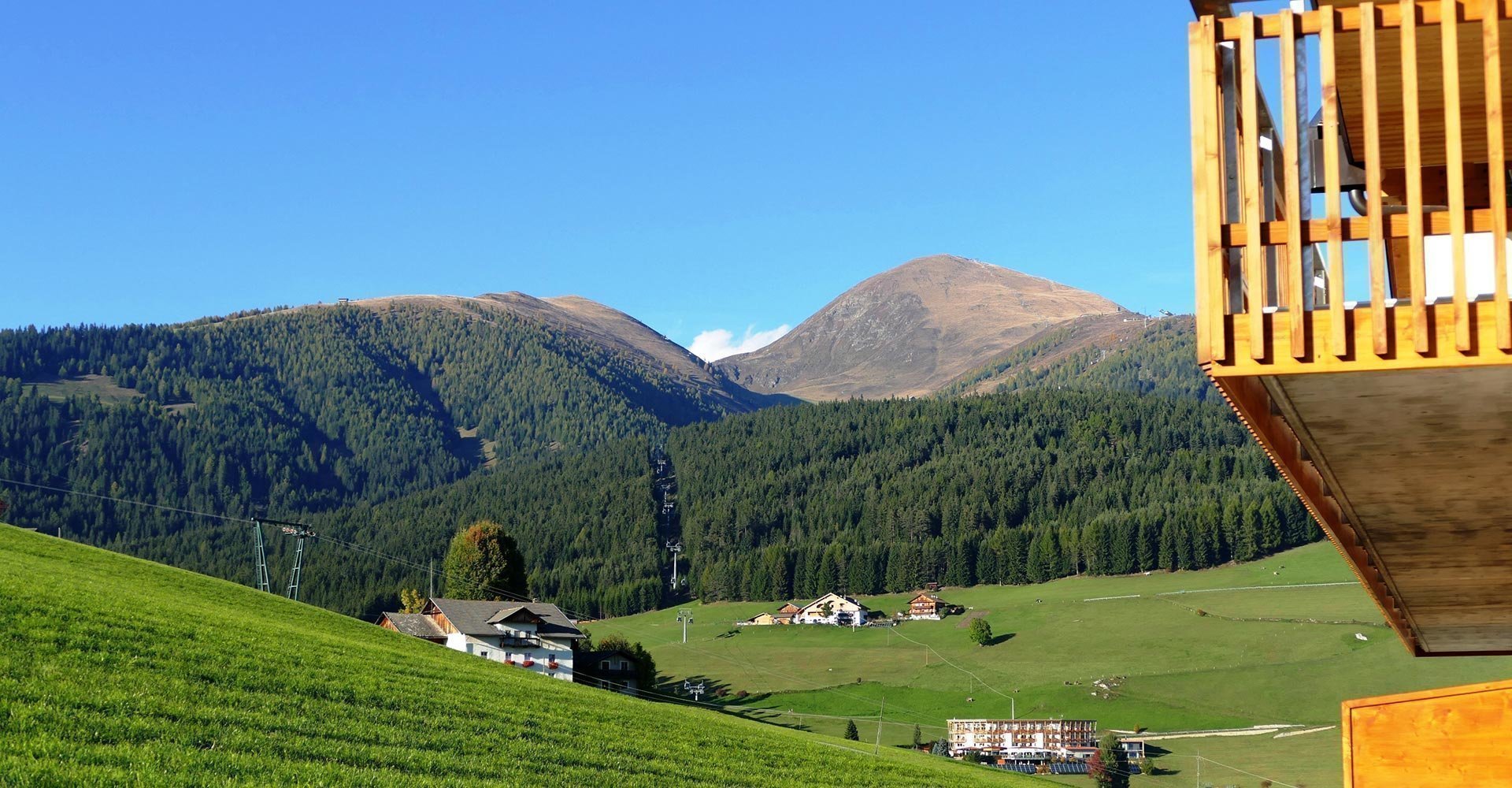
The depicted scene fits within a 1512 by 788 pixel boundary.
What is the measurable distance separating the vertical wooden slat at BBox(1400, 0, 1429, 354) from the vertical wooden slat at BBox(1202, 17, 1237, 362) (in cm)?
95

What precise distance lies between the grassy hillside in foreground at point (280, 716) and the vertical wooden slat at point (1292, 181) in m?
12.0

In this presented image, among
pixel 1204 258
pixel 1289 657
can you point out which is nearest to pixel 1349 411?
pixel 1204 258

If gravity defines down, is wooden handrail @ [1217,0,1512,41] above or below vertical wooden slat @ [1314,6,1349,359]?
above

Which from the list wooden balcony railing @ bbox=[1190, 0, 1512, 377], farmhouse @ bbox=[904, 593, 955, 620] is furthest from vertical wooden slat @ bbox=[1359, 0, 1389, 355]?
farmhouse @ bbox=[904, 593, 955, 620]

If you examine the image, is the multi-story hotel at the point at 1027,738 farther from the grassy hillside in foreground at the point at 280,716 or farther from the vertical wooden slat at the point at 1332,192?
the vertical wooden slat at the point at 1332,192

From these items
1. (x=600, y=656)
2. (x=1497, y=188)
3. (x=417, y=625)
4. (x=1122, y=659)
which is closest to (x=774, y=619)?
(x=1122, y=659)

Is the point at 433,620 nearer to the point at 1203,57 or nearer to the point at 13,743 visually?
the point at 13,743

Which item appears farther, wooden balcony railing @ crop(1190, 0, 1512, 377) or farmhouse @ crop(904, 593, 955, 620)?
farmhouse @ crop(904, 593, 955, 620)

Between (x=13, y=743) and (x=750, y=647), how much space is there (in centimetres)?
14992

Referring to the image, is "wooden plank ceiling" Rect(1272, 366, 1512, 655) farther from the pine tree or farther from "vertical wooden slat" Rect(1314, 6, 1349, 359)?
the pine tree

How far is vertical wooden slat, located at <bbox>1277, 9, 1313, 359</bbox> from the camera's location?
273 inches

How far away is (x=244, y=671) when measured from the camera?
72.5ft

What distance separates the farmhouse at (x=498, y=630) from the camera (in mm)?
89812

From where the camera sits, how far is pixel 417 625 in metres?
91.6
